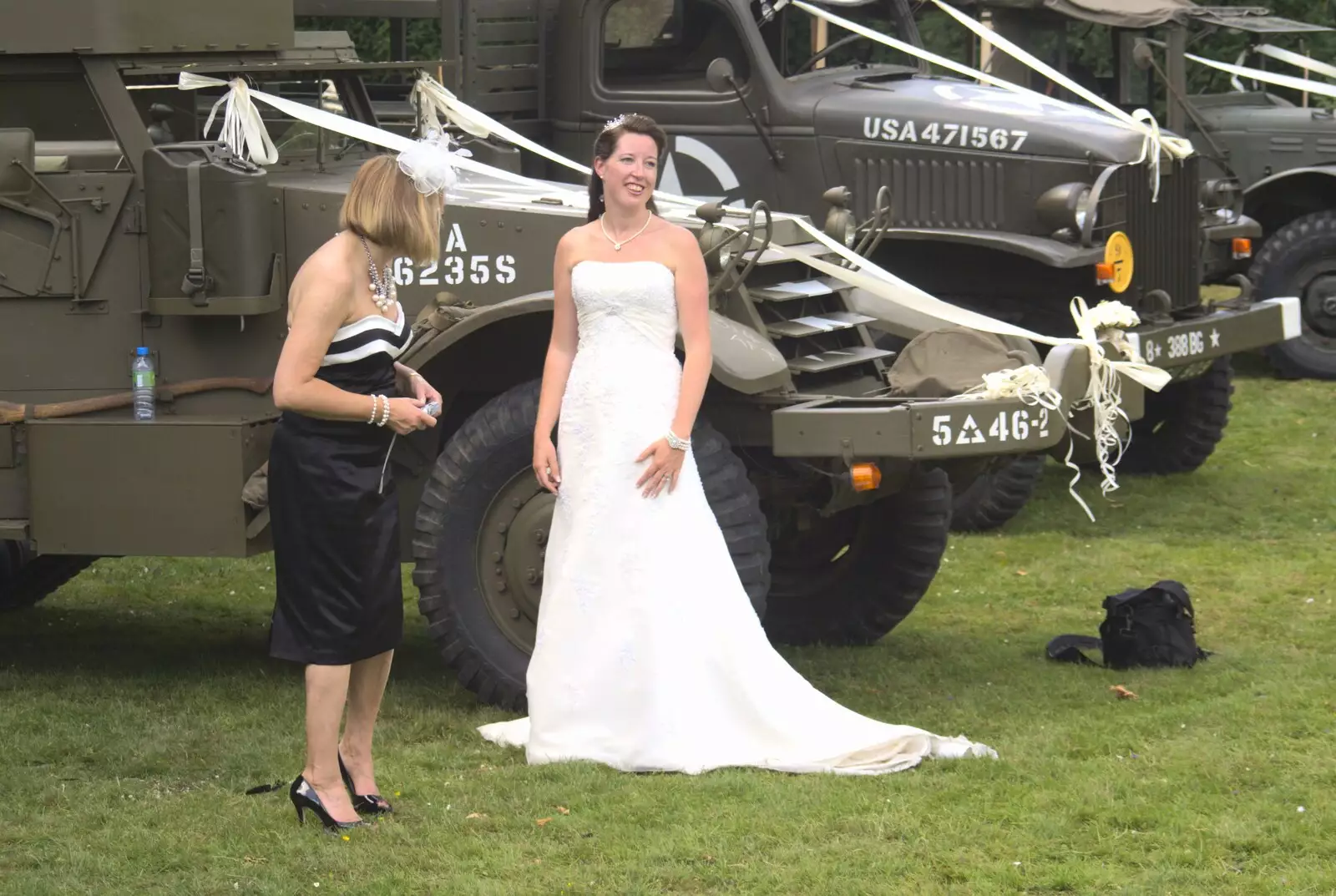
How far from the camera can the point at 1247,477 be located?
1088 cm

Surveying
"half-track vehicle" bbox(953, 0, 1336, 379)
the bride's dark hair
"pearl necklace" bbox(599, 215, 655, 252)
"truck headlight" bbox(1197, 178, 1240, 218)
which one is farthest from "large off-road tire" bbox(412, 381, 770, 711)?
"truck headlight" bbox(1197, 178, 1240, 218)

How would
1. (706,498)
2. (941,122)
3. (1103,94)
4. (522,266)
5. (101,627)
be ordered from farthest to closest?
(1103,94)
(941,122)
(101,627)
(522,266)
(706,498)

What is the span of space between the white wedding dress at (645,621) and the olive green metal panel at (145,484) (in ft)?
3.56

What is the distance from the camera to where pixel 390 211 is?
498 centimetres

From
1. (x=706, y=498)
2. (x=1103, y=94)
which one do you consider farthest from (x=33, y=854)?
(x=1103, y=94)

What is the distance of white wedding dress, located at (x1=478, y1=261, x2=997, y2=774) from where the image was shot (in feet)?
18.9

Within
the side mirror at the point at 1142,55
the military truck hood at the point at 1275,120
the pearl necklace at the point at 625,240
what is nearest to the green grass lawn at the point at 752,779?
the pearl necklace at the point at 625,240

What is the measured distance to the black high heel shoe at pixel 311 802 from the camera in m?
5.08

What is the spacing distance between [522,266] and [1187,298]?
4365 millimetres

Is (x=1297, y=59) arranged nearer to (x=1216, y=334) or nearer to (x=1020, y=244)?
(x=1216, y=334)

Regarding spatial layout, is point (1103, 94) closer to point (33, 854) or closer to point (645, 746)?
point (645, 746)

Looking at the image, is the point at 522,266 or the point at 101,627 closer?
the point at 522,266

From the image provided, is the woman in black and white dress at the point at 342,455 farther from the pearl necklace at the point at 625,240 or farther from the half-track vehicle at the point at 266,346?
the half-track vehicle at the point at 266,346

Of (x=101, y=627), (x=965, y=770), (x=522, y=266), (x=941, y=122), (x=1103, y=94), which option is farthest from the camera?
(x=1103, y=94)
